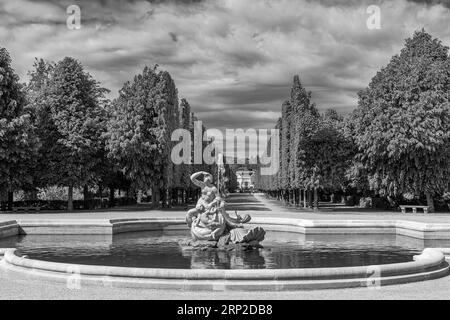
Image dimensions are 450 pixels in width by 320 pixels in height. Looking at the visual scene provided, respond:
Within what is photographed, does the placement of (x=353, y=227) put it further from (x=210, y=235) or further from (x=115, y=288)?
(x=115, y=288)

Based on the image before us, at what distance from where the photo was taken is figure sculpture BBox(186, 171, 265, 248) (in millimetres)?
20406

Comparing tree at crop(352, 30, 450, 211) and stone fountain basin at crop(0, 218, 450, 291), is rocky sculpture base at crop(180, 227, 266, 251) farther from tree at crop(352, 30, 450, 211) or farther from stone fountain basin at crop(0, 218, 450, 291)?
tree at crop(352, 30, 450, 211)

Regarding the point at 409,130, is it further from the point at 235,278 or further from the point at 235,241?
the point at 235,278

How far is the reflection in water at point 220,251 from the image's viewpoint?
17688 millimetres

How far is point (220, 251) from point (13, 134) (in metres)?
29.5

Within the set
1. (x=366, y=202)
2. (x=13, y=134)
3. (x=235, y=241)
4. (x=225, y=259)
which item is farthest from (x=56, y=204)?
(x=225, y=259)

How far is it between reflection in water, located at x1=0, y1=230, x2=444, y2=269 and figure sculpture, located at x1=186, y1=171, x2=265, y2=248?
1.68 feet

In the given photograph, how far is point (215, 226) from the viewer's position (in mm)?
20766

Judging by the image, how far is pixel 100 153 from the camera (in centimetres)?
5159

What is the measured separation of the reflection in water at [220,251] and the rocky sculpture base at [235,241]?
258mm

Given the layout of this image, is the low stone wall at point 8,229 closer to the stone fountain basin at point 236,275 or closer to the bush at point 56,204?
the stone fountain basin at point 236,275

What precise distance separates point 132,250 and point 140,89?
3423 centimetres

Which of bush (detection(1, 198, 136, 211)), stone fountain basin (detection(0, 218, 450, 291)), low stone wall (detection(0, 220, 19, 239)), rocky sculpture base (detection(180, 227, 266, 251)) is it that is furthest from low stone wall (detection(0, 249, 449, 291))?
bush (detection(1, 198, 136, 211))
